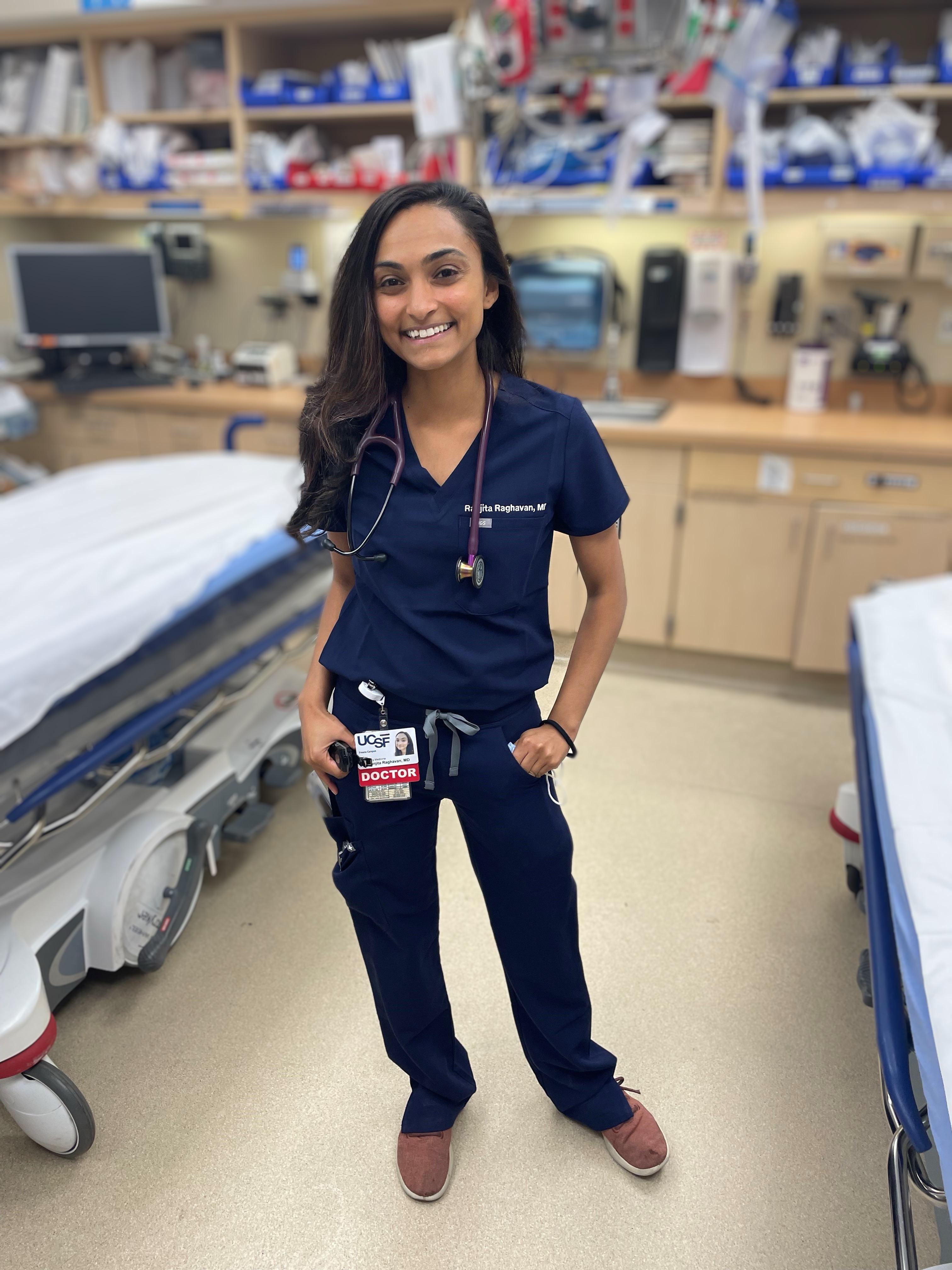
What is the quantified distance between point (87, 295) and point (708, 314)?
2638 millimetres

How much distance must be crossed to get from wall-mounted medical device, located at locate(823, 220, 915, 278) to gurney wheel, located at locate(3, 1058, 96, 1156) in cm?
325

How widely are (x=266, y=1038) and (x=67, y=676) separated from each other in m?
0.80

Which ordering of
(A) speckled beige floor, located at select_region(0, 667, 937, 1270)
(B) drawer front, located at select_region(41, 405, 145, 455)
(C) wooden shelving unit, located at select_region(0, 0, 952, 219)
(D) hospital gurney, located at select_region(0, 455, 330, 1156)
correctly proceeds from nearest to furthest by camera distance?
(A) speckled beige floor, located at select_region(0, 667, 937, 1270), (D) hospital gurney, located at select_region(0, 455, 330, 1156), (C) wooden shelving unit, located at select_region(0, 0, 952, 219), (B) drawer front, located at select_region(41, 405, 145, 455)

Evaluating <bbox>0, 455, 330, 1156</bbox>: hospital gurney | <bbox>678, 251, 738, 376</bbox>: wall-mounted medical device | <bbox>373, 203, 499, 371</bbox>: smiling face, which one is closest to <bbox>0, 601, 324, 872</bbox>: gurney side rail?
<bbox>0, 455, 330, 1156</bbox>: hospital gurney

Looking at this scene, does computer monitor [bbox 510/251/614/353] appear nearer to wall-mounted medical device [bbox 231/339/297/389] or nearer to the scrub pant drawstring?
wall-mounted medical device [bbox 231/339/297/389]

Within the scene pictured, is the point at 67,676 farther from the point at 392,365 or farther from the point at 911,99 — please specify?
the point at 911,99

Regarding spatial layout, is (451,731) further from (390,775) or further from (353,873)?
(353,873)

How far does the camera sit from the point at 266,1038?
5.86 feet

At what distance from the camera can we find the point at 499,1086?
1.67 m

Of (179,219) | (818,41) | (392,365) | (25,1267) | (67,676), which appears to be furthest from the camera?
(179,219)

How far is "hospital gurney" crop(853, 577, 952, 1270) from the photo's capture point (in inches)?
43.8

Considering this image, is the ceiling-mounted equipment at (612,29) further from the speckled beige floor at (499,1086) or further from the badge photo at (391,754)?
the badge photo at (391,754)

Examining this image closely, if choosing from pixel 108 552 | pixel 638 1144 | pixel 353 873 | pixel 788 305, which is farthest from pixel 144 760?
pixel 788 305

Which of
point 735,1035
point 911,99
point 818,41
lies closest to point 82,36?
point 818,41
